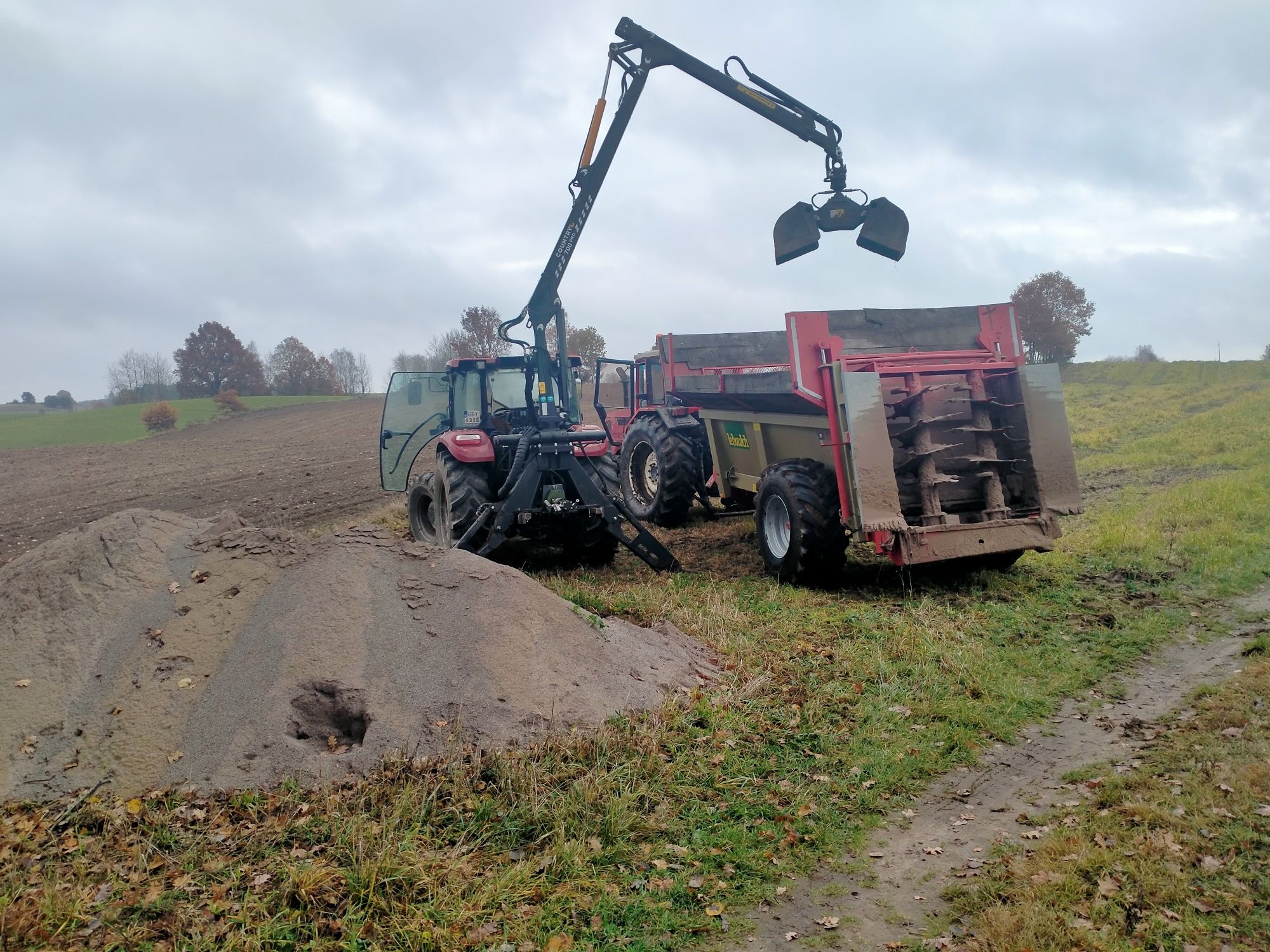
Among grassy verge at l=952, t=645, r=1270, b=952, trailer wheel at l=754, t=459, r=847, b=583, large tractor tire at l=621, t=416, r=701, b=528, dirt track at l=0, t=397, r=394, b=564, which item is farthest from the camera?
dirt track at l=0, t=397, r=394, b=564

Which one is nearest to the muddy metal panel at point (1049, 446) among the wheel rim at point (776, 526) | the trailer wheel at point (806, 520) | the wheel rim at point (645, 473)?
the trailer wheel at point (806, 520)

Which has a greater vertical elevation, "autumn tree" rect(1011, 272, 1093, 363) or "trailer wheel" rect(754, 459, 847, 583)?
"autumn tree" rect(1011, 272, 1093, 363)

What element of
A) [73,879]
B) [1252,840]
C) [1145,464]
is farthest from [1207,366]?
[73,879]

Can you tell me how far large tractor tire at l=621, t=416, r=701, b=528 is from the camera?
451 inches

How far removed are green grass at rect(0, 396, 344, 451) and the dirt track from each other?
9.47ft

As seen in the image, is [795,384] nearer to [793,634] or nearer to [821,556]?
[821,556]

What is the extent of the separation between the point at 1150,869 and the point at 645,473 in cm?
916

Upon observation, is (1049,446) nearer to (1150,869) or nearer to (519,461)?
(519,461)

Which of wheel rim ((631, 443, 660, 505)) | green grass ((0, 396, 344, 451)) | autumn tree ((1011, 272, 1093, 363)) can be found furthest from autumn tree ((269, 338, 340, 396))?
wheel rim ((631, 443, 660, 505))

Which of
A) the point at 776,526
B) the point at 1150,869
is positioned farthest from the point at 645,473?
the point at 1150,869

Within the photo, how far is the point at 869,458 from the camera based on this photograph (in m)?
7.78

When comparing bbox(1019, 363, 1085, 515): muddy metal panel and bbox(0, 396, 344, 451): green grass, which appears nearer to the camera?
bbox(1019, 363, 1085, 515): muddy metal panel

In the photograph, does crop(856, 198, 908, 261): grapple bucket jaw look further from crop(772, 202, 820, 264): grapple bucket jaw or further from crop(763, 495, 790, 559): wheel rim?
crop(763, 495, 790, 559): wheel rim

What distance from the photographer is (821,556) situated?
830cm
